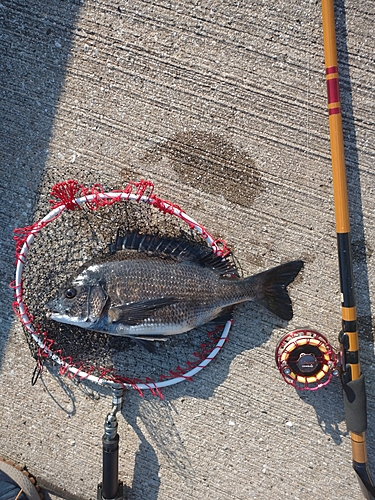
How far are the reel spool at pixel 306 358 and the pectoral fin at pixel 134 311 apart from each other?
0.71m

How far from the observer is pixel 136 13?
2.10 m

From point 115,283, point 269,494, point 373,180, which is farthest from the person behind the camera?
point 269,494

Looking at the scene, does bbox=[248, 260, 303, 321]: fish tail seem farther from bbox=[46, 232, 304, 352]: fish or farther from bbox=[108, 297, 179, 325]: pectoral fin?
bbox=[108, 297, 179, 325]: pectoral fin

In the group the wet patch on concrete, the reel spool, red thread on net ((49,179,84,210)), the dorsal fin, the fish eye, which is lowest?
the reel spool

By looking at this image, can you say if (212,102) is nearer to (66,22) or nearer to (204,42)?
(204,42)

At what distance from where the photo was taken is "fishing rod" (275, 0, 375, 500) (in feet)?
6.21

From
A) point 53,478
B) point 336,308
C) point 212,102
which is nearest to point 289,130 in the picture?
point 212,102

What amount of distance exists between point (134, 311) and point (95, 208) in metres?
0.63

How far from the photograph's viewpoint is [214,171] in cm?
214

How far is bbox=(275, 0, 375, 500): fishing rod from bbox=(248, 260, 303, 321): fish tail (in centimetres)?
19

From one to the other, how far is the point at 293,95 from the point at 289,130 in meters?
0.19

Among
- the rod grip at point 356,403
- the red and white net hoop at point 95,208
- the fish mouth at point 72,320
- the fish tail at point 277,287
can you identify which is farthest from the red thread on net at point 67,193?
the rod grip at point 356,403

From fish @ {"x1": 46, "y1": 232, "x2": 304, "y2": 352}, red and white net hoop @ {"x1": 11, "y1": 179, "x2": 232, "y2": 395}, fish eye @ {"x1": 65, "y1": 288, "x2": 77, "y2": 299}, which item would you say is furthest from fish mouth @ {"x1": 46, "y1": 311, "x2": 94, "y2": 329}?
red and white net hoop @ {"x1": 11, "y1": 179, "x2": 232, "y2": 395}

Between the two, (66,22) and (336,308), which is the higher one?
(66,22)
